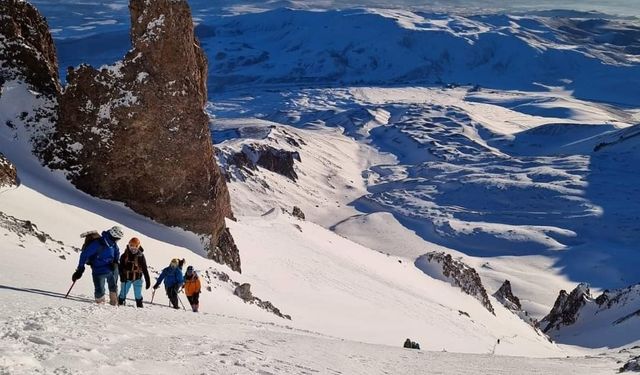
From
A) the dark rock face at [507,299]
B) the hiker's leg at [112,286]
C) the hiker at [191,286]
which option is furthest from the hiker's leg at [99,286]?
the dark rock face at [507,299]

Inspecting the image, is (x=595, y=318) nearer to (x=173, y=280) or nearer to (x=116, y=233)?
(x=173, y=280)

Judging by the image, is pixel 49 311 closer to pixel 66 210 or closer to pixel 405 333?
pixel 66 210

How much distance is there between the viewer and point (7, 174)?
19.7 metres

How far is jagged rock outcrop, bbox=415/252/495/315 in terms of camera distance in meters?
40.1

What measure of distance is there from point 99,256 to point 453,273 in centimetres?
3221

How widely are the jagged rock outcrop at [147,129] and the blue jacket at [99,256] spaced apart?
11921mm

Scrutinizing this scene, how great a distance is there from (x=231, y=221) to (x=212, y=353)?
2363cm

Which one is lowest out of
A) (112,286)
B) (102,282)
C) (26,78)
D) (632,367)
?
(632,367)

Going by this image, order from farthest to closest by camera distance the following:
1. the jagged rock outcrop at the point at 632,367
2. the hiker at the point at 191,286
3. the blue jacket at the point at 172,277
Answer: the hiker at the point at 191,286, the blue jacket at the point at 172,277, the jagged rock outcrop at the point at 632,367

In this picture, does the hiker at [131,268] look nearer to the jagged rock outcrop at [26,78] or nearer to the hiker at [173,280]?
the hiker at [173,280]

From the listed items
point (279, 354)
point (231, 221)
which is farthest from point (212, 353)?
point (231, 221)

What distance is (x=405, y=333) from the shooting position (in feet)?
79.0

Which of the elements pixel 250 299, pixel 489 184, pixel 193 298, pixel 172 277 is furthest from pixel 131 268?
pixel 489 184

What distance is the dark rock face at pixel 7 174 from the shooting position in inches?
763
